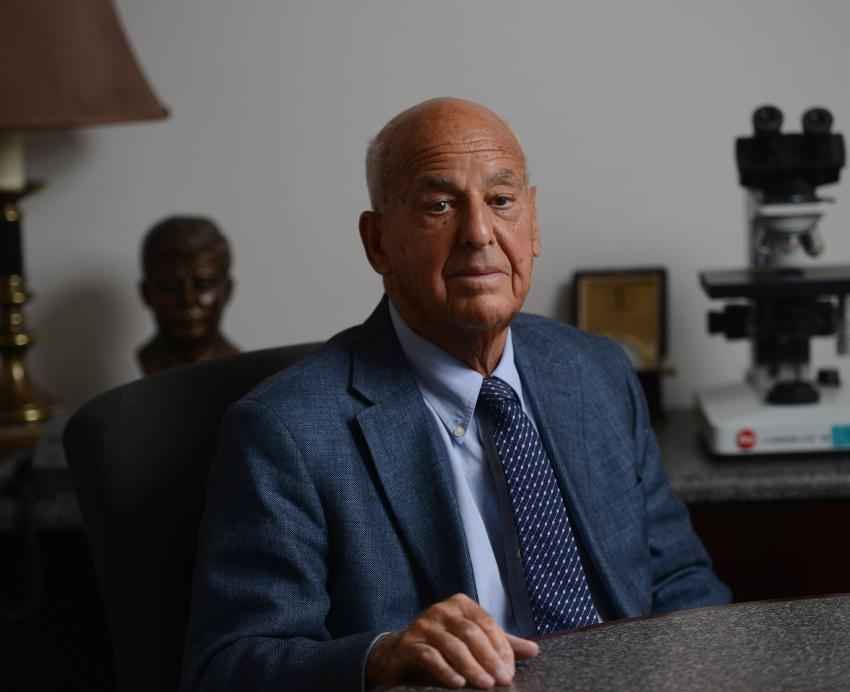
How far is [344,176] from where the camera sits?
8.64 ft

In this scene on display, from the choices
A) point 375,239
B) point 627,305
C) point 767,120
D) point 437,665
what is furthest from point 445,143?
point 627,305

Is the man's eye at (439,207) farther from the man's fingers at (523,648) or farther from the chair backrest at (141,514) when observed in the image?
the man's fingers at (523,648)

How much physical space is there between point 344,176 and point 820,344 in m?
1.05

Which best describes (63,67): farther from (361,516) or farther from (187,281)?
(361,516)

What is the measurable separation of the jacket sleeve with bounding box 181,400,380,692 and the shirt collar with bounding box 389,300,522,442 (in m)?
0.21

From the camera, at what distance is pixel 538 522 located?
148cm

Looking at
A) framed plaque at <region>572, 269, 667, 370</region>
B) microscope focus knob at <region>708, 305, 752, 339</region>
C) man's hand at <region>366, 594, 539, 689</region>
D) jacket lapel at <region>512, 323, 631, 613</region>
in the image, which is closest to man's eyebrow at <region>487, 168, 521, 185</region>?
jacket lapel at <region>512, 323, 631, 613</region>

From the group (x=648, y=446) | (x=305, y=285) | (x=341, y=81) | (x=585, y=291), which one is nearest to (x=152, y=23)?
(x=341, y=81)

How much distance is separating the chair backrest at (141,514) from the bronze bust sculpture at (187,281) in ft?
2.98

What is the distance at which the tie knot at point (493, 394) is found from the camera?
4.95ft

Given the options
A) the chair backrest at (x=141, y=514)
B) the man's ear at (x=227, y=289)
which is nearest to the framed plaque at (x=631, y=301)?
the man's ear at (x=227, y=289)

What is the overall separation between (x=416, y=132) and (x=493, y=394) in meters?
0.32

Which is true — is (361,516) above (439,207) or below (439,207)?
below

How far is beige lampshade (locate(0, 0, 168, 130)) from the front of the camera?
2.31 metres
